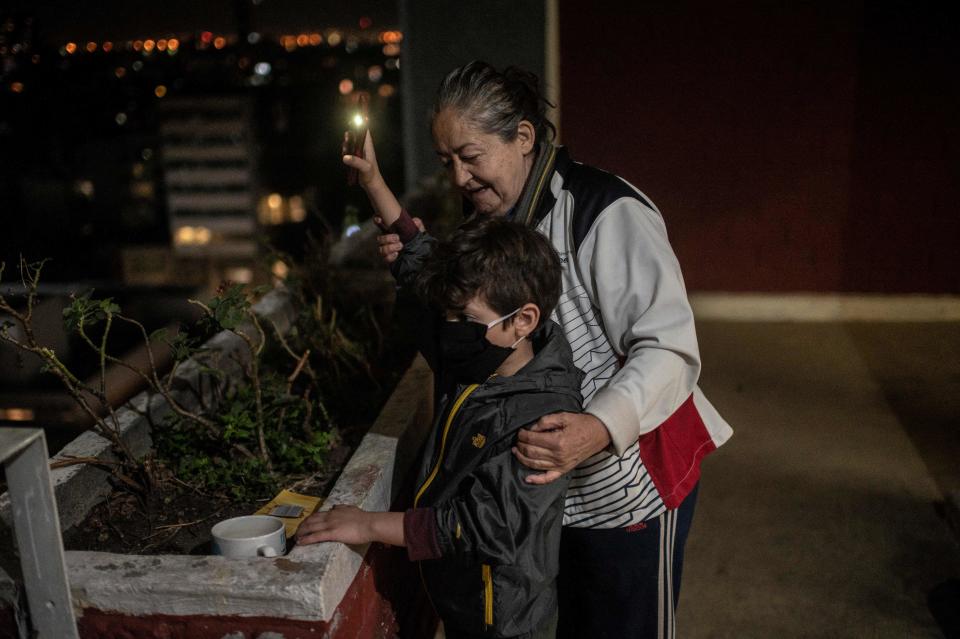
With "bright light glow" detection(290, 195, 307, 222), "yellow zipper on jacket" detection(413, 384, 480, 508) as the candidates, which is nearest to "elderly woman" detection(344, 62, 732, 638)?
"yellow zipper on jacket" detection(413, 384, 480, 508)

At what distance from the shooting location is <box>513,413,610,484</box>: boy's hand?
1.65 m

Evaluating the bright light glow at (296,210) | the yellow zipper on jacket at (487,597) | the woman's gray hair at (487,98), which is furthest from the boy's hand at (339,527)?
the bright light glow at (296,210)

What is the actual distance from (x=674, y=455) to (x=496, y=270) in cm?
59

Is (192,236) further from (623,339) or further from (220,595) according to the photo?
(623,339)

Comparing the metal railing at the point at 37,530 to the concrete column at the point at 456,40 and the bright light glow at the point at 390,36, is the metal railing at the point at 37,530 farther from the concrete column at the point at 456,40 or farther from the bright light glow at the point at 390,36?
the bright light glow at the point at 390,36

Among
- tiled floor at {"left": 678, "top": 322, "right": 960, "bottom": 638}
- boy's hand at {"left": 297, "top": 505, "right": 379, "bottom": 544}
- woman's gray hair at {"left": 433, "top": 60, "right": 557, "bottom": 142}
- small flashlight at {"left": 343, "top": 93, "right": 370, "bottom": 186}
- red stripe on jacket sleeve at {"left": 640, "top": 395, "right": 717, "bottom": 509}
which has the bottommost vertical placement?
tiled floor at {"left": 678, "top": 322, "right": 960, "bottom": 638}

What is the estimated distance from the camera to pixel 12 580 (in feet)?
6.27

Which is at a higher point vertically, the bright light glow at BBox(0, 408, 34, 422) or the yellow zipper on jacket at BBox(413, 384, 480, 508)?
the yellow zipper on jacket at BBox(413, 384, 480, 508)

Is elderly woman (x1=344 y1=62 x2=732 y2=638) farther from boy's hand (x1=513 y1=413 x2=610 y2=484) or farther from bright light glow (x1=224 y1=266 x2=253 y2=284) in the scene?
bright light glow (x1=224 y1=266 x2=253 y2=284)

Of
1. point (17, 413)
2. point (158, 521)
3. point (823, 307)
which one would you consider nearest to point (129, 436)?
point (158, 521)

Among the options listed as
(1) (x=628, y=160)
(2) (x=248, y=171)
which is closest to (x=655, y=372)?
(1) (x=628, y=160)

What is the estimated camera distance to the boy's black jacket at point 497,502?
1.71 metres

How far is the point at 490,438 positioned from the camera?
1785mm

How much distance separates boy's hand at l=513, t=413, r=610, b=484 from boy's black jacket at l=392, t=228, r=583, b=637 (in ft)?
0.16
